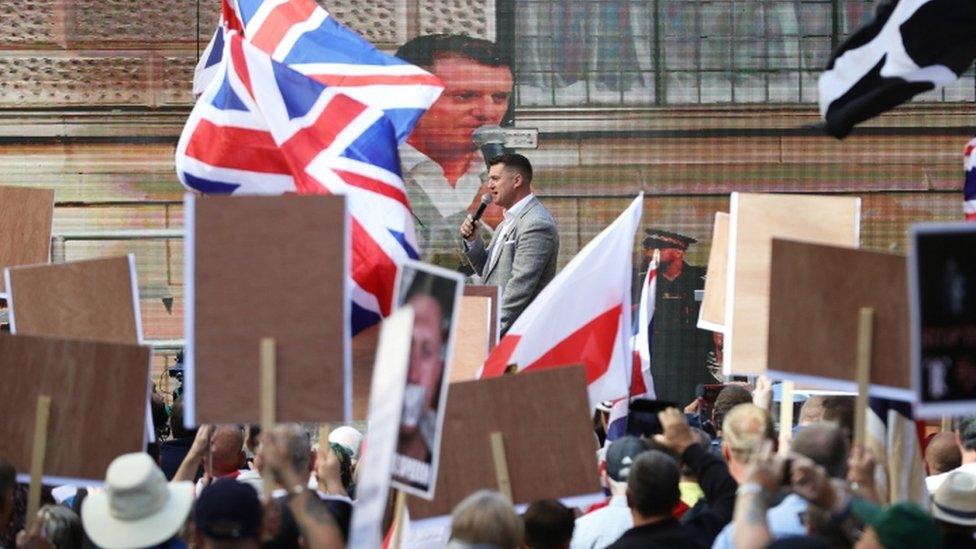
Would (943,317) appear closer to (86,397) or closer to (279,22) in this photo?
(86,397)

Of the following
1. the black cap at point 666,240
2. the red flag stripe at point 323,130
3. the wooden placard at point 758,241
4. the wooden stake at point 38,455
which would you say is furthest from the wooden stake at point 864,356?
the black cap at point 666,240

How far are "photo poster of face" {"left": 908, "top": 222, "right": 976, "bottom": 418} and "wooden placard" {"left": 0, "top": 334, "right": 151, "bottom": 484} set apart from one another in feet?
6.88

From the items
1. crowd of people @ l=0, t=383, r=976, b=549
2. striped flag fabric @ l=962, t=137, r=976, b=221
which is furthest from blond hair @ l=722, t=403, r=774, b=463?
striped flag fabric @ l=962, t=137, r=976, b=221

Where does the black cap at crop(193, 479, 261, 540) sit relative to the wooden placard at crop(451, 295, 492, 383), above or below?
below

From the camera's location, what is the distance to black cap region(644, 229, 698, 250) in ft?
46.6

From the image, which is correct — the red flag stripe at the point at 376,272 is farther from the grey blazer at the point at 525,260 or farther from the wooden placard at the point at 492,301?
the grey blazer at the point at 525,260

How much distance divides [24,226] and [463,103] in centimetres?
681

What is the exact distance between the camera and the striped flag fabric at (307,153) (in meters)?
7.20

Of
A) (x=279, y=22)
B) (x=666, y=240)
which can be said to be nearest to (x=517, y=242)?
(x=279, y=22)

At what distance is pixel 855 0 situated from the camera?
1430 centimetres

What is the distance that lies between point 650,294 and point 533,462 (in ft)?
12.1

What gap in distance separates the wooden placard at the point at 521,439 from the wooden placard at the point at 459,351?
4.82 ft

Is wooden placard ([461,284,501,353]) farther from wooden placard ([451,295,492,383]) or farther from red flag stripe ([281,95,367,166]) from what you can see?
red flag stripe ([281,95,367,166])

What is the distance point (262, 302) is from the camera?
4.86 meters
